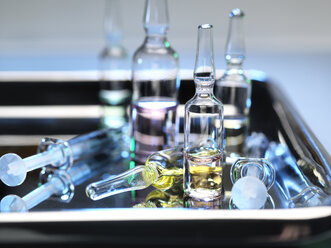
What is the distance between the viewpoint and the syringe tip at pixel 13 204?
648 millimetres

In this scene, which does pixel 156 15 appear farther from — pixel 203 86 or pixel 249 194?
pixel 249 194

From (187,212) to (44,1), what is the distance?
2.31 metres

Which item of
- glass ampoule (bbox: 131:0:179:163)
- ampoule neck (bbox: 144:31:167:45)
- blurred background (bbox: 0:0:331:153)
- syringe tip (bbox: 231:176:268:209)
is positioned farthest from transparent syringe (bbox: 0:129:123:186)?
blurred background (bbox: 0:0:331:153)

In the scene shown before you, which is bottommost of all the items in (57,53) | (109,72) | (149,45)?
(57,53)

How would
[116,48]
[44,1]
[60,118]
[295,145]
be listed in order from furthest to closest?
[44,1] → [116,48] → [60,118] → [295,145]

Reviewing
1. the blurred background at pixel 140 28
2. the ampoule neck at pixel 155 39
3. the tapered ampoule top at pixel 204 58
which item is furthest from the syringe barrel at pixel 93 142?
the blurred background at pixel 140 28

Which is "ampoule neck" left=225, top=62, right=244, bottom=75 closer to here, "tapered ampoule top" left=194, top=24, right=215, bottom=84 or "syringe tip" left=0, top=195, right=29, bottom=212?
"tapered ampoule top" left=194, top=24, right=215, bottom=84

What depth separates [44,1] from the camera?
2.62m

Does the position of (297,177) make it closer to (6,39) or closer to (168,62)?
(168,62)

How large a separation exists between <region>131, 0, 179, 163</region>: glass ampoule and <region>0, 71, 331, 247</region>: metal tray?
7cm

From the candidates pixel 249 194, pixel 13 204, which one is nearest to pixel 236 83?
pixel 249 194

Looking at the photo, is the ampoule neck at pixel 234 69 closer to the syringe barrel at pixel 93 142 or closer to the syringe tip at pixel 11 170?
the syringe barrel at pixel 93 142

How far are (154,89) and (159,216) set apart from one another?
455 mm

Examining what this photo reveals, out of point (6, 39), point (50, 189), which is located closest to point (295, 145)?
point (50, 189)
